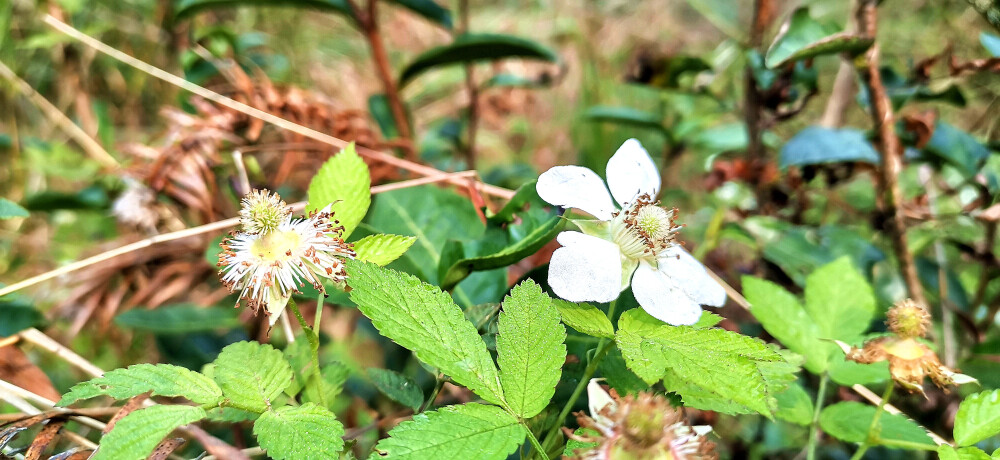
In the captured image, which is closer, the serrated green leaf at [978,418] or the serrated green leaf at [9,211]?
the serrated green leaf at [978,418]

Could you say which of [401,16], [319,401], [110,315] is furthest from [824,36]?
[401,16]

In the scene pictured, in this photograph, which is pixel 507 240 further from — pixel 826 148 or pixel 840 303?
pixel 826 148

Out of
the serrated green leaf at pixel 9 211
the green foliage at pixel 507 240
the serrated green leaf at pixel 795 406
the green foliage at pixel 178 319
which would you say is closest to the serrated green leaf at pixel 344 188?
the green foliage at pixel 507 240

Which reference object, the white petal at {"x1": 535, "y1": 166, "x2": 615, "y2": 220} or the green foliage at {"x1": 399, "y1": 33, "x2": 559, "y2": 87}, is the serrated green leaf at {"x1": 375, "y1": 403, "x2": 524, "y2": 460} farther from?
the green foliage at {"x1": 399, "y1": 33, "x2": 559, "y2": 87}

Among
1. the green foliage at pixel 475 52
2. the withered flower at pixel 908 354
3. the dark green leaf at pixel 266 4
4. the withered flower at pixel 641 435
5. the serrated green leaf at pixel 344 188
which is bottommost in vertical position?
the withered flower at pixel 908 354

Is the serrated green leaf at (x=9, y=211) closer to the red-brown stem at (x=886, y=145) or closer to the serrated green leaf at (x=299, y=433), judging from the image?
the serrated green leaf at (x=299, y=433)

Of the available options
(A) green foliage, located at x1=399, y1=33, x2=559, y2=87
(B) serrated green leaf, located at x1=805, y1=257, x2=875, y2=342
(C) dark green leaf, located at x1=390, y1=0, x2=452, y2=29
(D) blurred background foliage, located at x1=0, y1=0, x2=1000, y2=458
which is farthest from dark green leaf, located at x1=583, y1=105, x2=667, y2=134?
(B) serrated green leaf, located at x1=805, y1=257, x2=875, y2=342
